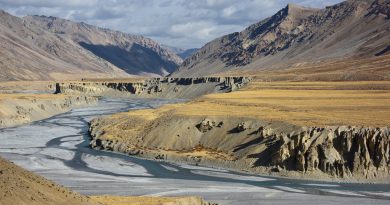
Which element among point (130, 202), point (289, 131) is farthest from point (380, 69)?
point (130, 202)

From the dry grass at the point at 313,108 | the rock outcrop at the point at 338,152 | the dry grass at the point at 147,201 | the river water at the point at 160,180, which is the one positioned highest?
the dry grass at the point at 313,108

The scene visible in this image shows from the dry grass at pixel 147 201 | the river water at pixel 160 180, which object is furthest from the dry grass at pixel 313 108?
the dry grass at pixel 147 201

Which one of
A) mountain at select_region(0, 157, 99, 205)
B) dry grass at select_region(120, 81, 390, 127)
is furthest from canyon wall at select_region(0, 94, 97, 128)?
mountain at select_region(0, 157, 99, 205)

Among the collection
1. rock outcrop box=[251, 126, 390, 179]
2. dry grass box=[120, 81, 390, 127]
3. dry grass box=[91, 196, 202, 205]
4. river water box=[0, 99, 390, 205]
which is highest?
dry grass box=[120, 81, 390, 127]

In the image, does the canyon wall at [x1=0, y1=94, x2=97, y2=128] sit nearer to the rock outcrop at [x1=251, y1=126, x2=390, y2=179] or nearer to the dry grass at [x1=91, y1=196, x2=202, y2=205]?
the rock outcrop at [x1=251, y1=126, x2=390, y2=179]

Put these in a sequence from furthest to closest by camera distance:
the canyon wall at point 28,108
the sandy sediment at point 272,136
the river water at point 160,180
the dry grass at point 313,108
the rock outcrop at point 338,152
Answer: the canyon wall at point 28,108 → the dry grass at point 313,108 → the sandy sediment at point 272,136 → the rock outcrop at point 338,152 → the river water at point 160,180

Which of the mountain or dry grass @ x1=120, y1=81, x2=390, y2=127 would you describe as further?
dry grass @ x1=120, y1=81, x2=390, y2=127

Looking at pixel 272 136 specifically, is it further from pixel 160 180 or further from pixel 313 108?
pixel 313 108

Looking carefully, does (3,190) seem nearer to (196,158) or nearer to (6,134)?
(196,158)

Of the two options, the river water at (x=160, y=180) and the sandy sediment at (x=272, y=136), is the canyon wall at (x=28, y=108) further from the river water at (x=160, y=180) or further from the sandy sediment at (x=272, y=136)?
the river water at (x=160, y=180)
